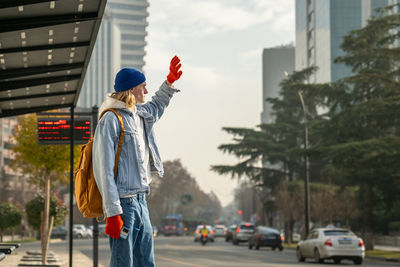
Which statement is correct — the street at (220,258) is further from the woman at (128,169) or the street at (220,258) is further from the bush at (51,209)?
the woman at (128,169)

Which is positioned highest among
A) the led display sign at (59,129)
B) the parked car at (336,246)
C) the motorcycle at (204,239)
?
the led display sign at (59,129)

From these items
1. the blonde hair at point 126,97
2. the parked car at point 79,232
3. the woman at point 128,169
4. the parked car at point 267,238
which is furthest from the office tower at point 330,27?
the blonde hair at point 126,97

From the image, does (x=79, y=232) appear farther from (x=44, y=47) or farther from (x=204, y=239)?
(x=44, y=47)

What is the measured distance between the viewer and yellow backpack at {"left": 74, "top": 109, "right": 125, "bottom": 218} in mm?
4980

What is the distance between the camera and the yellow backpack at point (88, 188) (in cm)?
498

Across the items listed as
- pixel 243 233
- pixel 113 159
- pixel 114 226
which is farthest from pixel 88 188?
pixel 243 233

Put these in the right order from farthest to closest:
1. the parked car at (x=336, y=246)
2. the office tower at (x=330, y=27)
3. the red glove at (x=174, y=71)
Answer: the office tower at (x=330, y=27)
the parked car at (x=336, y=246)
the red glove at (x=174, y=71)

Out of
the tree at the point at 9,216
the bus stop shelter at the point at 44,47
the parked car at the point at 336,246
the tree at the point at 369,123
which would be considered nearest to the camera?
the bus stop shelter at the point at 44,47

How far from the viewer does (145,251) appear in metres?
5.10

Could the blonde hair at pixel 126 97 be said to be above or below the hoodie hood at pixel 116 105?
above

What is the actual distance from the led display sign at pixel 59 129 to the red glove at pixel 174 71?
10.9 m

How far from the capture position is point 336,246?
27.6 metres

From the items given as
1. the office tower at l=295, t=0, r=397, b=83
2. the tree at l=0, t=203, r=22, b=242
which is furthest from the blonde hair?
the office tower at l=295, t=0, r=397, b=83

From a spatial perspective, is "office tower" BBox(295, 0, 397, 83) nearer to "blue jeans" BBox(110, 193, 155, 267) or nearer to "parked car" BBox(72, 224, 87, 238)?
"parked car" BBox(72, 224, 87, 238)
